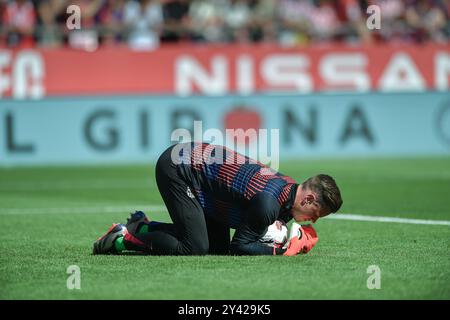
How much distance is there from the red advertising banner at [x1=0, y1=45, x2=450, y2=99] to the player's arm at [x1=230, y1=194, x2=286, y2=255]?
50.4 feet

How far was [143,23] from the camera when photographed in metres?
24.4

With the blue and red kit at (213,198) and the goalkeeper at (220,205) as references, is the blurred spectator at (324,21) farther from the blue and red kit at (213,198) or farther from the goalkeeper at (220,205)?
the blue and red kit at (213,198)

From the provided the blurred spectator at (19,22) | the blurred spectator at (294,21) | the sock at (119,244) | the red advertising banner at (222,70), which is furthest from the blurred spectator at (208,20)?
the sock at (119,244)

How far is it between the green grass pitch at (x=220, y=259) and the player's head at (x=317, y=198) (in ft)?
1.56

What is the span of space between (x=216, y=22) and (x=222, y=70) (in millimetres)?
1460

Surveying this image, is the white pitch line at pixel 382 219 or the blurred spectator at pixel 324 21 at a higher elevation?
the blurred spectator at pixel 324 21

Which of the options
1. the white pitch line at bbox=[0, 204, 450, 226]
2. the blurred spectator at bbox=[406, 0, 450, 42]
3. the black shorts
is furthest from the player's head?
the blurred spectator at bbox=[406, 0, 450, 42]

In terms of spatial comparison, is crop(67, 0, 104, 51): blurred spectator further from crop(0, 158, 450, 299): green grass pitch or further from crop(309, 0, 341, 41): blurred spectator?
crop(0, 158, 450, 299): green grass pitch

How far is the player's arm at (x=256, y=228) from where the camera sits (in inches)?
314

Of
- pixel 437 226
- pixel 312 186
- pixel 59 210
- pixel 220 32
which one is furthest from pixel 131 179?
pixel 312 186

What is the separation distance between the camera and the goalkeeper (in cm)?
804

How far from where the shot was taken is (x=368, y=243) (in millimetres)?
9758
